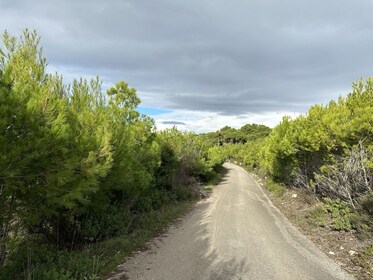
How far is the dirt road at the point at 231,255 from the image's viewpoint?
641 centimetres

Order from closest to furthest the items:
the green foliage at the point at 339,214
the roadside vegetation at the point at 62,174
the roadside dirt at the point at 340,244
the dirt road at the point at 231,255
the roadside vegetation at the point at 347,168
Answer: the roadside vegetation at the point at 62,174 < the dirt road at the point at 231,255 < the roadside dirt at the point at 340,244 < the roadside vegetation at the point at 347,168 < the green foliage at the point at 339,214

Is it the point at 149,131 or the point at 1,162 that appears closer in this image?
the point at 1,162

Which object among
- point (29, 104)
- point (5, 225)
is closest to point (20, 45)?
point (29, 104)

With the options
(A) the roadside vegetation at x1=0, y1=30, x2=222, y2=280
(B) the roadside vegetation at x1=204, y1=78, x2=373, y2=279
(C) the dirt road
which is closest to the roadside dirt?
(B) the roadside vegetation at x1=204, y1=78, x2=373, y2=279

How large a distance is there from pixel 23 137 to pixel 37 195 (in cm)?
144

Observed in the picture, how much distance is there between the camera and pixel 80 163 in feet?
14.4

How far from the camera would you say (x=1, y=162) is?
307cm

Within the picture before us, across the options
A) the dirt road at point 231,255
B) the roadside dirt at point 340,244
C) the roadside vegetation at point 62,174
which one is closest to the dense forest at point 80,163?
the roadside vegetation at point 62,174

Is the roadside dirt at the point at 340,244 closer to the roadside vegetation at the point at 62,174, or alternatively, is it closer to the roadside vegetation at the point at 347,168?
the roadside vegetation at the point at 347,168

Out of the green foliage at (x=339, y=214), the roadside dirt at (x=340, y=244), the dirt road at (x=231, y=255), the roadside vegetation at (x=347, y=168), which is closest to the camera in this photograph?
the dirt road at (x=231, y=255)

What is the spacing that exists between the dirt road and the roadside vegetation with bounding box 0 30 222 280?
0.84m

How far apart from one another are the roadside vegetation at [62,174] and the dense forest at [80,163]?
2 cm

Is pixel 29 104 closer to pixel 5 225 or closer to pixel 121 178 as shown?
pixel 5 225

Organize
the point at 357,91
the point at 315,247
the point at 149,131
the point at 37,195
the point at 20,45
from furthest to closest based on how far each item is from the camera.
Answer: the point at 149,131
the point at 357,91
the point at 315,247
the point at 20,45
the point at 37,195
